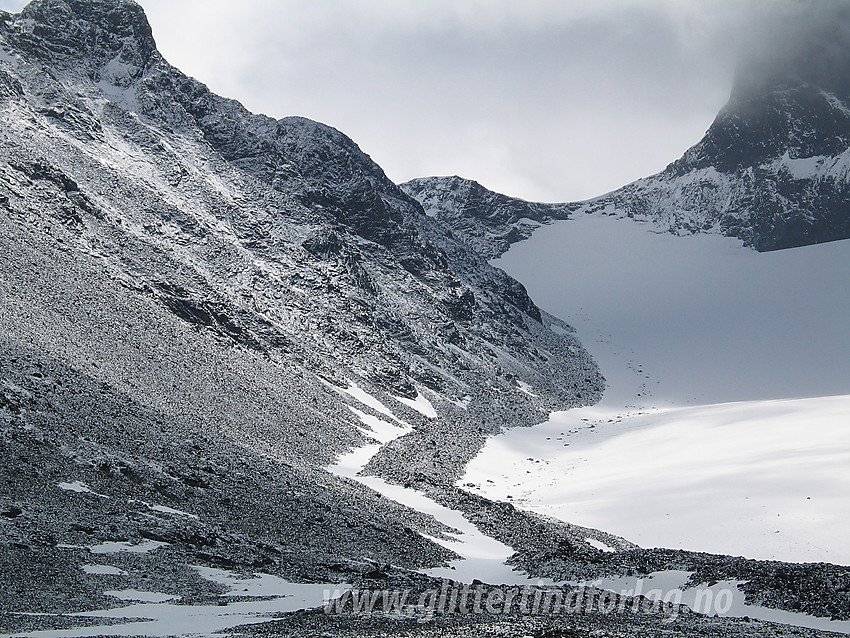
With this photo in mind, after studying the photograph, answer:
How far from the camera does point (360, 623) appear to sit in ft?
81.6

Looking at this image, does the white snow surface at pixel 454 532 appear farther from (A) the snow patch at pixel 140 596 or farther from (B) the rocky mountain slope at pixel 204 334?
(A) the snow patch at pixel 140 596

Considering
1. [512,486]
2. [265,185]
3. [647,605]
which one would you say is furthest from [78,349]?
[265,185]

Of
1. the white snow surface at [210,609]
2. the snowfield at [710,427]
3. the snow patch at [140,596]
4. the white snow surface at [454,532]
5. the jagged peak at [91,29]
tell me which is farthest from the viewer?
the jagged peak at [91,29]

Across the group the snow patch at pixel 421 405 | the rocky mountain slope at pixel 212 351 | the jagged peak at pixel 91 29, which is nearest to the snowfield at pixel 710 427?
the rocky mountain slope at pixel 212 351

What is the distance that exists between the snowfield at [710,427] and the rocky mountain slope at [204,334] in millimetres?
8661

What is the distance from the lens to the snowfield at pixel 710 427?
48812 mm

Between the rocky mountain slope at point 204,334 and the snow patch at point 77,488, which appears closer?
the snow patch at point 77,488

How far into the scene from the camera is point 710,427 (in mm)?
84812

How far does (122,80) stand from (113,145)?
65.8 feet

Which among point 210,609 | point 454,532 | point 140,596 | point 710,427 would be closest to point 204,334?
point 454,532

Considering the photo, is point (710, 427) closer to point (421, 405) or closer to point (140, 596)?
point (421, 405)

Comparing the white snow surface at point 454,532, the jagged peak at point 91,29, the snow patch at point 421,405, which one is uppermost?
the jagged peak at point 91,29

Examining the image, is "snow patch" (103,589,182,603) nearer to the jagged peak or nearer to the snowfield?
the snowfield

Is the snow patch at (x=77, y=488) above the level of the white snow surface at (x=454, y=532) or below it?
below
